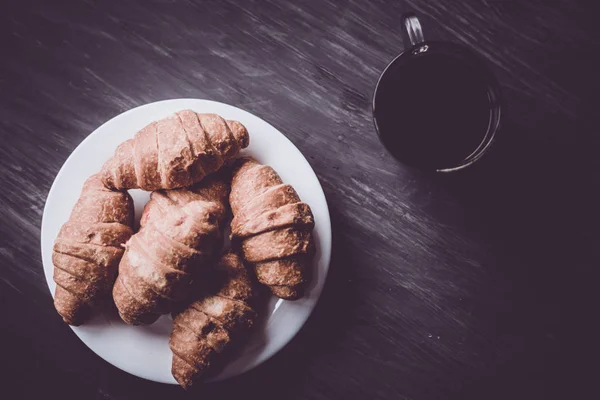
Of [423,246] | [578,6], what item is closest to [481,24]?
[578,6]

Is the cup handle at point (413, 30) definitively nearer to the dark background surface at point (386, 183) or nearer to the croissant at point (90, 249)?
the dark background surface at point (386, 183)

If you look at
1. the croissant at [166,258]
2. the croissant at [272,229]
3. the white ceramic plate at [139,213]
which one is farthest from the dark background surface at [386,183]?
the croissant at [166,258]

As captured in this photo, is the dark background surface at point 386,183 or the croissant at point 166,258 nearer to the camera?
the croissant at point 166,258

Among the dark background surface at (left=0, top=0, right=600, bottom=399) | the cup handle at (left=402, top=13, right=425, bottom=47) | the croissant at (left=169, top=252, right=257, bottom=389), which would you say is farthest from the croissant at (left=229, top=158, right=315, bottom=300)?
the cup handle at (left=402, top=13, right=425, bottom=47)

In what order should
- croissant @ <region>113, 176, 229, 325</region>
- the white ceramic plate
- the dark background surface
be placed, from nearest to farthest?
1. croissant @ <region>113, 176, 229, 325</region>
2. the white ceramic plate
3. the dark background surface

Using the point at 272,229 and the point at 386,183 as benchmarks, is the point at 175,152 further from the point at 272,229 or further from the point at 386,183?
the point at 386,183

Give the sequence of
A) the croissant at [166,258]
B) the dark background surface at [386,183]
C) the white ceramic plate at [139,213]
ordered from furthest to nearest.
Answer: the dark background surface at [386,183], the white ceramic plate at [139,213], the croissant at [166,258]

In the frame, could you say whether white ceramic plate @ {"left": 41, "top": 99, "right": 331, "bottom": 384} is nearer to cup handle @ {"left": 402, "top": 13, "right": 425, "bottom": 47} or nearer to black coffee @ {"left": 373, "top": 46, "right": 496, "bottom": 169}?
black coffee @ {"left": 373, "top": 46, "right": 496, "bottom": 169}
